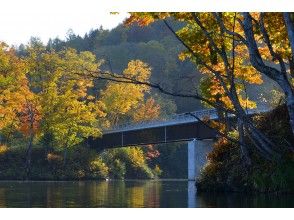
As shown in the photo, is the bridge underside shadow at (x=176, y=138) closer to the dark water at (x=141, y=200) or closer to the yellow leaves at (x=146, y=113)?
the yellow leaves at (x=146, y=113)

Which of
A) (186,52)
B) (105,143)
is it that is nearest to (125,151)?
(105,143)

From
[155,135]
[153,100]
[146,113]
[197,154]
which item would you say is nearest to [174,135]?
[155,135]

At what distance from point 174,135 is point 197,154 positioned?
177 inches

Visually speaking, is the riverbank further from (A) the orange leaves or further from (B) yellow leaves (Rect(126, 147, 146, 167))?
(B) yellow leaves (Rect(126, 147, 146, 167))

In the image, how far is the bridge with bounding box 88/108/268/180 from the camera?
140 ft

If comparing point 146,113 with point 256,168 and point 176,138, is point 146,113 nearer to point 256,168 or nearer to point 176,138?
A: point 176,138

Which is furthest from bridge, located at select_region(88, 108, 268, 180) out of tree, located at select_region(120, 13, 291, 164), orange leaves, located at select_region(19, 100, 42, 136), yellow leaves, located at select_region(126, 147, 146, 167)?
tree, located at select_region(120, 13, 291, 164)

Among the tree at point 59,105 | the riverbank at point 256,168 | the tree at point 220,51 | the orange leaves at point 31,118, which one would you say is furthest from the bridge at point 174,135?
the riverbank at point 256,168

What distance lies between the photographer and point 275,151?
15.5 m

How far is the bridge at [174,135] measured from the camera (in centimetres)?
4269

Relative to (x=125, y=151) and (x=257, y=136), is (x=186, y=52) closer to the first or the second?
(x=257, y=136)

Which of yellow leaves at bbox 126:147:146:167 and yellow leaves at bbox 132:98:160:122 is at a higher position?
yellow leaves at bbox 132:98:160:122

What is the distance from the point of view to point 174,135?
4728cm

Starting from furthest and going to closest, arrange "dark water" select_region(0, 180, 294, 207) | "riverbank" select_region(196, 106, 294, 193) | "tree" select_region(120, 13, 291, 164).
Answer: "tree" select_region(120, 13, 291, 164) → "riverbank" select_region(196, 106, 294, 193) → "dark water" select_region(0, 180, 294, 207)
